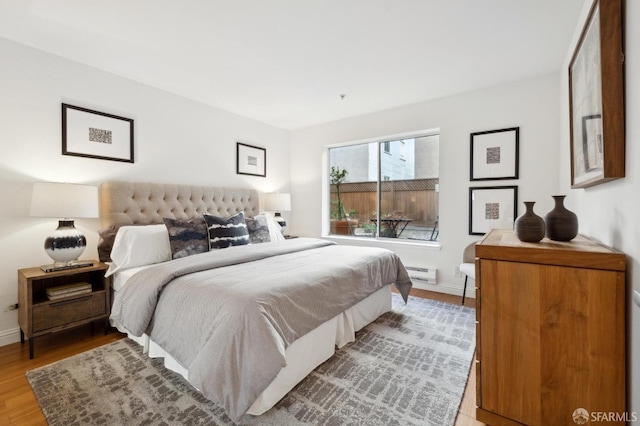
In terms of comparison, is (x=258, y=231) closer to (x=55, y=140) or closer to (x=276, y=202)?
(x=276, y=202)

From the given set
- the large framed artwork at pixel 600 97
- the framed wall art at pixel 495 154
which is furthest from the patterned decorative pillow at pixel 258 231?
the large framed artwork at pixel 600 97

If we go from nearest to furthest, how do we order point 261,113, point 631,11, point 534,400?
1. point 631,11
2. point 534,400
3. point 261,113

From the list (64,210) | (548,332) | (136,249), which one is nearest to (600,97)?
(548,332)

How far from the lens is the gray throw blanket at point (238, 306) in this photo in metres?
1.35

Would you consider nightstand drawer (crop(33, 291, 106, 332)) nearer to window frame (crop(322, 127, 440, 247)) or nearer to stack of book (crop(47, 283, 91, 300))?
stack of book (crop(47, 283, 91, 300))

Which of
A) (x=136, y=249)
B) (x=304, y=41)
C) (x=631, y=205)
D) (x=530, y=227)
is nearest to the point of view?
(x=631, y=205)

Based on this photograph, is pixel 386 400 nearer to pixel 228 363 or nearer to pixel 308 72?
pixel 228 363

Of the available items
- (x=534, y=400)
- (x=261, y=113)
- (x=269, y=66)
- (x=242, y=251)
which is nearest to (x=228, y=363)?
(x=242, y=251)

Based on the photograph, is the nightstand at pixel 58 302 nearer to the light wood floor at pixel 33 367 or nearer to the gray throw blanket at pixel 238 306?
the light wood floor at pixel 33 367

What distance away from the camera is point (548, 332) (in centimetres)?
126

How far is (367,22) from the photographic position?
Result: 2066 mm

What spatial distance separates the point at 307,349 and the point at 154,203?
2.33 meters

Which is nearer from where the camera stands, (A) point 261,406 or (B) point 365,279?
(A) point 261,406

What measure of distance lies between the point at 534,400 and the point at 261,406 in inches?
51.7
